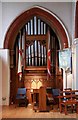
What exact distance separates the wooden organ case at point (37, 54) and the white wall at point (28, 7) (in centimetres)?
101

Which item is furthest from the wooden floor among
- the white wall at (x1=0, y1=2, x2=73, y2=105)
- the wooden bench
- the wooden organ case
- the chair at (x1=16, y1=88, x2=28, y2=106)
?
the wooden organ case

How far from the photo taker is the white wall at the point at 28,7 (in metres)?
11.9

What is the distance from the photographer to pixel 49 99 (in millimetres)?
11352

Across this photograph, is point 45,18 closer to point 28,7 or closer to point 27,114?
point 28,7

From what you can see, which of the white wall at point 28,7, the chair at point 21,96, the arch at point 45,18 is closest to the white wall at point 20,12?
the white wall at point 28,7

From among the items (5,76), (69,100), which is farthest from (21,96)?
(69,100)

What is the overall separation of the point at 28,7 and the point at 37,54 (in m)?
2.21

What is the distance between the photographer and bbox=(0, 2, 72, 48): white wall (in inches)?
470

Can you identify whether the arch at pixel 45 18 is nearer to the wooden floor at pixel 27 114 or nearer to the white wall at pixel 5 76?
the white wall at pixel 5 76

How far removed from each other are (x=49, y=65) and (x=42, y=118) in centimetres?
405

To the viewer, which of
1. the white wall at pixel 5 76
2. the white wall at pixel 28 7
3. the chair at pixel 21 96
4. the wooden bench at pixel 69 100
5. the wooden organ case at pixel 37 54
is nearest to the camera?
the wooden bench at pixel 69 100

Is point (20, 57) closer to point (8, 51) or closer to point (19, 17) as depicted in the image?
point (8, 51)

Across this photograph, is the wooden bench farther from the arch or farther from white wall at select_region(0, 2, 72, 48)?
white wall at select_region(0, 2, 72, 48)

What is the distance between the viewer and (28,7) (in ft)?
39.3
